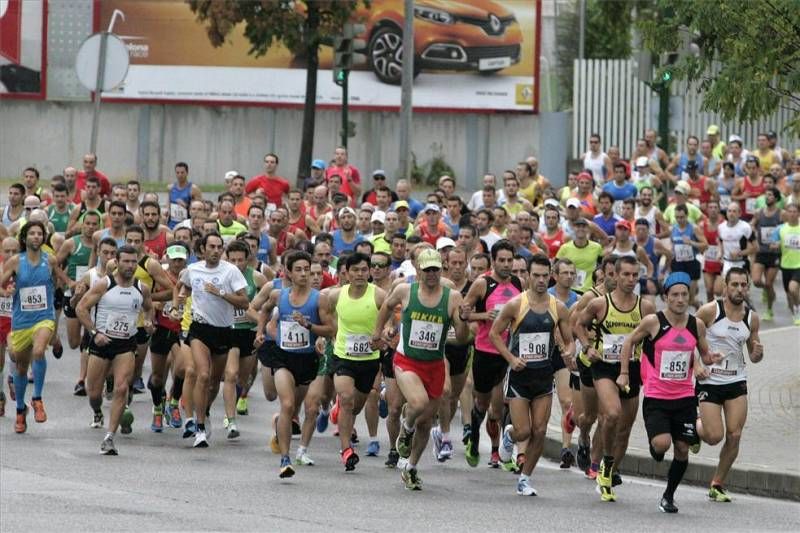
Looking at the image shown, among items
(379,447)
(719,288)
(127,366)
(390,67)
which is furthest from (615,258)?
(390,67)

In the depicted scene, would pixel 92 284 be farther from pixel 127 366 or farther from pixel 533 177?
pixel 533 177

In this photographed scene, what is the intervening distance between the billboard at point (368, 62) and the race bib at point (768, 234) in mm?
14652

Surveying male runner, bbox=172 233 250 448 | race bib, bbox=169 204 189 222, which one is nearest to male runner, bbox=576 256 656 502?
male runner, bbox=172 233 250 448

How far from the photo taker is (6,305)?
725 inches

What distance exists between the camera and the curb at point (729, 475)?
1505 centimetres

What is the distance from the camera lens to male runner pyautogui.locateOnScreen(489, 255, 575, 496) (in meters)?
14.7

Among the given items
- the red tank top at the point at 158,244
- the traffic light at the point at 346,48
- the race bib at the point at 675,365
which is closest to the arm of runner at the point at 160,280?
the red tank top at the point at 158,244

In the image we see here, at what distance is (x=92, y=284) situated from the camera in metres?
17.1

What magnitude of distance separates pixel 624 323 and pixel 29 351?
5.80 m

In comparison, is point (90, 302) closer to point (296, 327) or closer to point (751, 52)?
point (296, 327)

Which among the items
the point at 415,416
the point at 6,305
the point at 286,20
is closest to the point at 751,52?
the point at 415,416

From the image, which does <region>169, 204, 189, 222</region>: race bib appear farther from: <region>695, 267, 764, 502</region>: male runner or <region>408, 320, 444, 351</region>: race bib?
<region>695, 267, 764, 502</region>: male runner

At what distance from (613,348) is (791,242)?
1124cm

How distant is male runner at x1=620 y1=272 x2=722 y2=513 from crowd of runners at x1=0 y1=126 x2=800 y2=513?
0.04 ft
